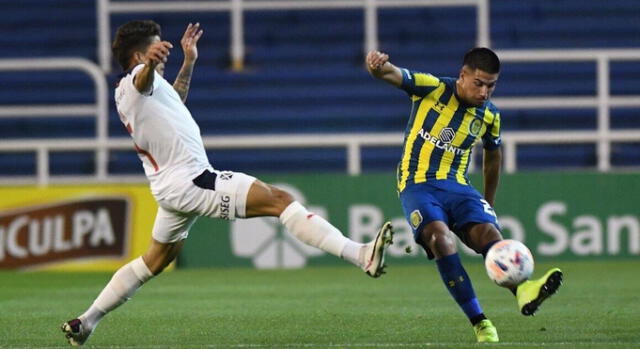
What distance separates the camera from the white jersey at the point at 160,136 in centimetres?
712

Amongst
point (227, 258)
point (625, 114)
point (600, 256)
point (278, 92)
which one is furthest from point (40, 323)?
point (625, 114)

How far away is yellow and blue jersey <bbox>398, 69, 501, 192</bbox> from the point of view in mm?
7695

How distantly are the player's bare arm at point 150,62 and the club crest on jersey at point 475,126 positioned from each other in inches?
72.4

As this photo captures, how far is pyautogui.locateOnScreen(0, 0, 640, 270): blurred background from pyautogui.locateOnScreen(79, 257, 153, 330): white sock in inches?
244

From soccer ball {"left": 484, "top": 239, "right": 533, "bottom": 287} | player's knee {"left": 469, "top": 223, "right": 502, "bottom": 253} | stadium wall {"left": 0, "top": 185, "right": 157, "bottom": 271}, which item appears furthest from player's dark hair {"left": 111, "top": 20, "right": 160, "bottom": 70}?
stadium wall {"left": 0, "top": 185, "right": 157, "bottom": 271}

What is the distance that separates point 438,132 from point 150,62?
1.80 metres

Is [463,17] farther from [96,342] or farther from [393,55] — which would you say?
[96,342]

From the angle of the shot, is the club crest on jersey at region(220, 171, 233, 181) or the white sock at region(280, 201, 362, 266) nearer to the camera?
the white sock at region(280, 201, 362, 266)

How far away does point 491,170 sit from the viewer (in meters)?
8.09

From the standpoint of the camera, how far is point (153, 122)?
717 cm

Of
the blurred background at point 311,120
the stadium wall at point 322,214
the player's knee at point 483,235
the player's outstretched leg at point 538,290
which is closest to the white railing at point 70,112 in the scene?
the blurred background at point 311,120

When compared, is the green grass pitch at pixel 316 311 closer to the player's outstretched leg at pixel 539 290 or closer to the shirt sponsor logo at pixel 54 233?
the player's outstretched leg at pixel 539 290

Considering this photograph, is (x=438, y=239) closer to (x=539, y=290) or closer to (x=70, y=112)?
(x=539, y=290)

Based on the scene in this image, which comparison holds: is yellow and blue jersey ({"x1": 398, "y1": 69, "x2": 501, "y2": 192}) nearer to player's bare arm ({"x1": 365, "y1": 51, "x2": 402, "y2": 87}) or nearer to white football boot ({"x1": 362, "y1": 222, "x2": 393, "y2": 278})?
player's bare arm ({"x1": 365, "y1": 51, "x2": 402, "y2": 87})
